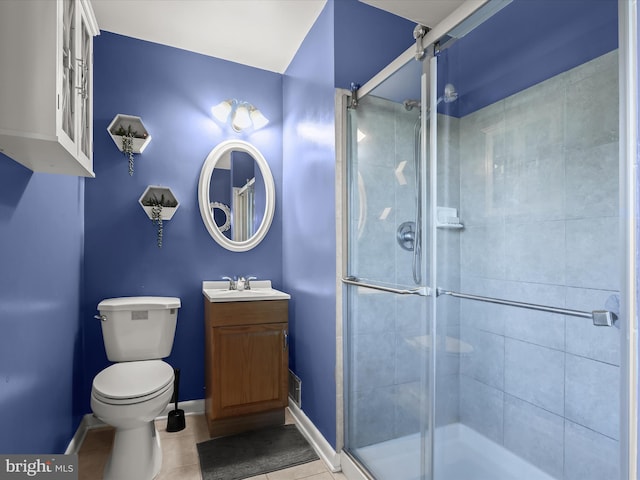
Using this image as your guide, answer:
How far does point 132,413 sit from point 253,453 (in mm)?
724

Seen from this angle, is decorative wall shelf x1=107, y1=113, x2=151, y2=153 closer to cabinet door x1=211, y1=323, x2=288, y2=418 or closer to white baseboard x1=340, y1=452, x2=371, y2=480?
cabinet door x1=211, y1=323, x2=288, y2=418

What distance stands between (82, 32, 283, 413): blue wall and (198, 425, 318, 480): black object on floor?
58 cm

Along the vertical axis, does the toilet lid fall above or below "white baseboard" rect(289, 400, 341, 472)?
above

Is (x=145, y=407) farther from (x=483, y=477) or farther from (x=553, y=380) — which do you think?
(x=553, y=380)

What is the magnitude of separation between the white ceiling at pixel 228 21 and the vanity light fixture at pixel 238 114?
37cm

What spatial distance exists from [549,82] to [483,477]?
1.83 metres

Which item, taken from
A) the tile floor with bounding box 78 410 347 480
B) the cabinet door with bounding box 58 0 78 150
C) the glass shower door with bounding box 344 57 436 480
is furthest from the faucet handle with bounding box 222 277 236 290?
the cabinet door with bounding box 58 0 78 150

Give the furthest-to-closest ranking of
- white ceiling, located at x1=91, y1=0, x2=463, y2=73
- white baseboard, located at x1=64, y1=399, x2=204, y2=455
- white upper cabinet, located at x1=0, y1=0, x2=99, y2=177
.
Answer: white ceiling, located at x1=91, y1=0, x2=463, y2=73, white baseboard, located at x1=64, y1=399, x2=204, y2=455, white upper cabinet, located at x1=0, y1=0, x2=99, y2=177

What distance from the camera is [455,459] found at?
1.48 meters

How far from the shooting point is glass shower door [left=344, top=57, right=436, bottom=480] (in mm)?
1531

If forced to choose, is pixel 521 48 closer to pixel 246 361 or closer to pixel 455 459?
pixel 455 459

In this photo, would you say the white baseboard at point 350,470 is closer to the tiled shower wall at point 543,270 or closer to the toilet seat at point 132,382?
the tiled shower wall at point 543,270

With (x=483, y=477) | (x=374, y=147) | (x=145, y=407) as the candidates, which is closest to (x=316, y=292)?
(x=374, y=147)

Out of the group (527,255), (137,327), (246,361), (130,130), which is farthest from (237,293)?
(527,255)
